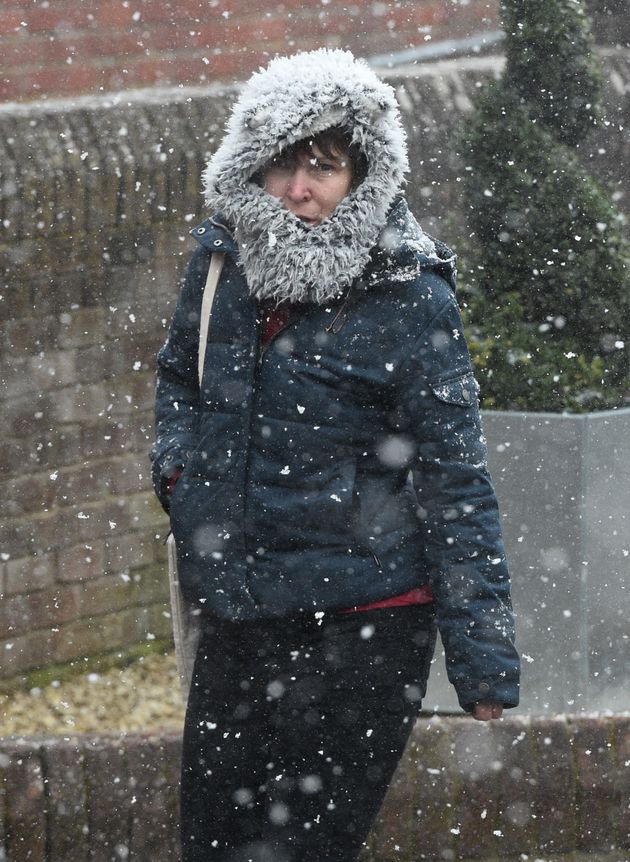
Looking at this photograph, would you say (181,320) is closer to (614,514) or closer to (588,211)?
(614,514)

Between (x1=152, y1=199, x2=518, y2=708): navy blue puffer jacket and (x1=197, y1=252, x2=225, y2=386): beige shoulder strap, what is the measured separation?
0.24ft

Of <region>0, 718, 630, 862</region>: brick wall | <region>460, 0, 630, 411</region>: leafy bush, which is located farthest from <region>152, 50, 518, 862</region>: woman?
<region>460, 0, 630, 411</region>: leafy bush

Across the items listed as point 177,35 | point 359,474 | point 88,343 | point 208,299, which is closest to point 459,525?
point 359,474

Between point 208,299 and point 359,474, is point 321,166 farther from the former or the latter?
point 359,474

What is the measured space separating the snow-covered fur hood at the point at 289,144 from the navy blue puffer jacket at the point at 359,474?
0.07 meters

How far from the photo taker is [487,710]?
8.48 feet

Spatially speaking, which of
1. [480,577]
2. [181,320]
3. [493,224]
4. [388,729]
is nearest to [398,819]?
[388,729]

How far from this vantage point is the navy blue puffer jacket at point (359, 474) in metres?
2.60

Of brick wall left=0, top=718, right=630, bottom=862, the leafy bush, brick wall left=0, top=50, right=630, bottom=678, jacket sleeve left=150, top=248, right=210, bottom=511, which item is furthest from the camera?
brick wall left=0, top=50, right=630, bottom=678

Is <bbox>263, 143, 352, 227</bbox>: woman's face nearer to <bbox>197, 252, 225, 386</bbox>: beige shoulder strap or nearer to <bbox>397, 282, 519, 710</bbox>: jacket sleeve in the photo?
<bbox>197, 252, 225, 386</bbox>: beige shoulder strap

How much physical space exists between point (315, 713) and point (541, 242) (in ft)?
7.03

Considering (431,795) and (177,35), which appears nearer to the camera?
(431,795)

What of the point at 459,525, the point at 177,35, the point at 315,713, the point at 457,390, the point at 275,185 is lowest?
the point at 177,35

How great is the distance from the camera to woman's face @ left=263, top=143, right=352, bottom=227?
2.66 m
